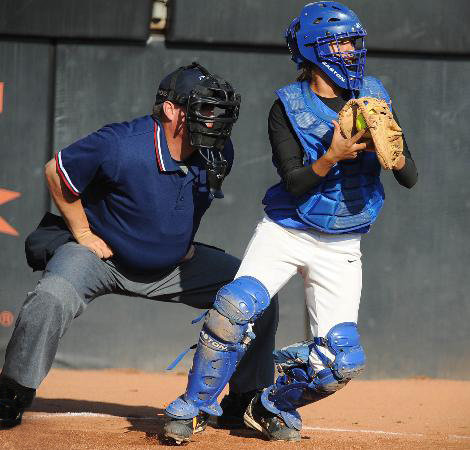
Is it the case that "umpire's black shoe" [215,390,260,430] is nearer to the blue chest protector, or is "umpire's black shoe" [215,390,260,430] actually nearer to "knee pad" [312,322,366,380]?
"knee pad" [312,322,366,380]

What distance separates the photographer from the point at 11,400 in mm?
5047

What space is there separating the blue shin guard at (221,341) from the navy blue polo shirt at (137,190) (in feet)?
1.78

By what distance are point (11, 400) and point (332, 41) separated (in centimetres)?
219

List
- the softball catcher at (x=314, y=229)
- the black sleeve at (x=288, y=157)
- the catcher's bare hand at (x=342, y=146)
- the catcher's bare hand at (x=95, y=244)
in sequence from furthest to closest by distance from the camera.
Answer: the catcher's bare hand at (x=95, y=244)
the softball catcher at (x=314, y=229)
the black sleeve at (x=288, y=157)
the catcher's bare hand at (x=342, y=146)

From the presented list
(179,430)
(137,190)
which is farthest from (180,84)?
(179,430)

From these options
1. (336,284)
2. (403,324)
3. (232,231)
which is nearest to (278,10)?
(232,231)

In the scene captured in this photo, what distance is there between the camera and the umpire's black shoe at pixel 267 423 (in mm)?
5109

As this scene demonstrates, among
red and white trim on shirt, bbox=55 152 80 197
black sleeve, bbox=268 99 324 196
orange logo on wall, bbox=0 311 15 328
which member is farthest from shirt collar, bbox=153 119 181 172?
orange logo on wall, bbox=0 311 15 328

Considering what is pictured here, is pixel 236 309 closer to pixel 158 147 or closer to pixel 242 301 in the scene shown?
pixel 242 301

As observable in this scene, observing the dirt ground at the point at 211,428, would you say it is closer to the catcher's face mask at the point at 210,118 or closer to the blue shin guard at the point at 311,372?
the blue shin guard at the point at 311,372

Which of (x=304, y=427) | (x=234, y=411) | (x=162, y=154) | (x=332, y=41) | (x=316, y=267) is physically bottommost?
(x=304, y=427)

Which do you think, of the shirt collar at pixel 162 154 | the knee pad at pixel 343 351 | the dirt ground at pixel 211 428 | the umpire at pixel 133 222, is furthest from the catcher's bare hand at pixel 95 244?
the knee pad at pixel 343 351

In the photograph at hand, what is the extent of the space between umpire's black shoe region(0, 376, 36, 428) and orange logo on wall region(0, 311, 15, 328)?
2.24m

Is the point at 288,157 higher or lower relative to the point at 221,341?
higher
